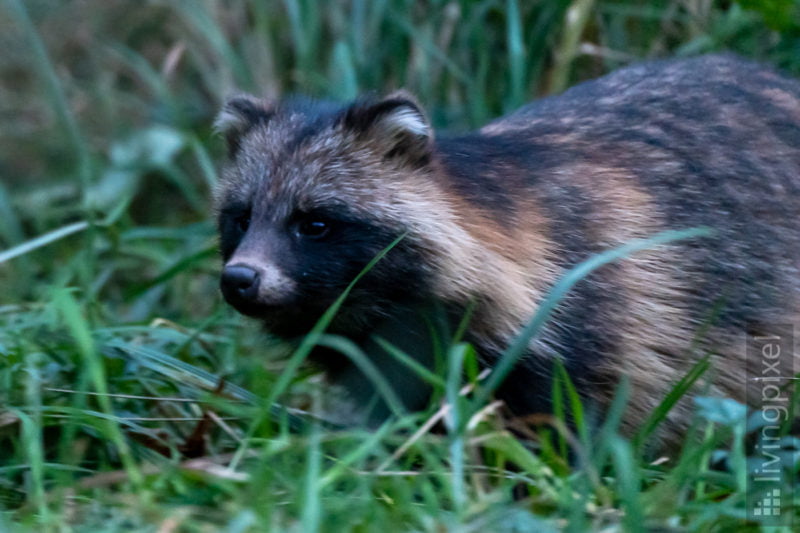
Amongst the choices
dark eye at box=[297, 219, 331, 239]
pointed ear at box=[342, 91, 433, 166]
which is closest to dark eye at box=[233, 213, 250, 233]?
dark eye at box=[297, 219, 331, 239]

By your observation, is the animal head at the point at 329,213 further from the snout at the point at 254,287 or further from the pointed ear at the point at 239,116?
the pointed ear at the point at 239,116

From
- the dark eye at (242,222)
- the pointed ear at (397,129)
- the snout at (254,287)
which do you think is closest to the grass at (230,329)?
the snout at (254,287)

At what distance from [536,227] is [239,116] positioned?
133 cm

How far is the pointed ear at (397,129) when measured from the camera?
4.29 meters

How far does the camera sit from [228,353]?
5.25 metres

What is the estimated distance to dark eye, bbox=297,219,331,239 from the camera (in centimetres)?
414

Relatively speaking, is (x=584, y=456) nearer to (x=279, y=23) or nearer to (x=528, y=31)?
(x=528, y=31)

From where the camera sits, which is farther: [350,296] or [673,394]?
[350,296]

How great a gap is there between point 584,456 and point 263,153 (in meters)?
1.90

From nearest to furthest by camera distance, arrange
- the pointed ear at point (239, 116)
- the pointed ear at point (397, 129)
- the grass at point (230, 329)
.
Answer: the grass at point (230, 329) < the pointed ear at point (397, 129) < the pointed ear at point (239, 116)

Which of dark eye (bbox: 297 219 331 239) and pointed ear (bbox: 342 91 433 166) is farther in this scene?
pointed ear (bbox: 342 91 433 166)

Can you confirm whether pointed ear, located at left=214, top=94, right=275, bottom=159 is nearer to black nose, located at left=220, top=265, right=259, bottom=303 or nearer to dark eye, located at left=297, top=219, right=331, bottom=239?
dark eye, located at left=297, top=219, right=331, bottom=239

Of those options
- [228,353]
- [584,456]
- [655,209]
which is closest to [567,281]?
[584,456]

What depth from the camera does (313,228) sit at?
4.16 metres
